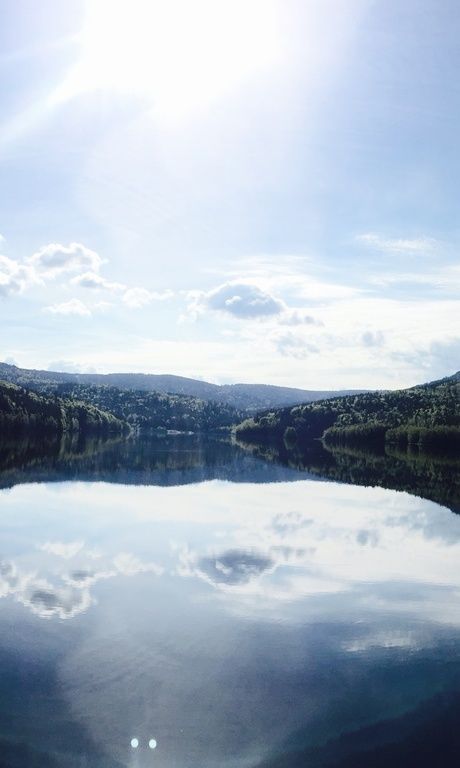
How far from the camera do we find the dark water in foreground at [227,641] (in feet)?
69.4

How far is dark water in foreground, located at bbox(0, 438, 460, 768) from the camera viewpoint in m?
21.1

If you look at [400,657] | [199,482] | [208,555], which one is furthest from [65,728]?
[199,482]

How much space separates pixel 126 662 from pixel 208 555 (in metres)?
22.9

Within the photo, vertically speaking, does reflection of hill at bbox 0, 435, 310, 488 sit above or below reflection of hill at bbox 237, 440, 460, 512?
below

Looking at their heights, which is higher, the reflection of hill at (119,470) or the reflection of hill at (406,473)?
the reflection of hill at (406,473)

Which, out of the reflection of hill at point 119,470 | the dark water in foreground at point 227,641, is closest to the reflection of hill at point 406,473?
the reflection of hill at point 119,470

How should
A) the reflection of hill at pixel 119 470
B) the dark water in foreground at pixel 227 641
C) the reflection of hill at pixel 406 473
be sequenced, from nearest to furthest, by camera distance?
1. the dark water in foreground at pixel 227 641
2. the reflection of hill at pixel 406 473
3. the reflection of hill at pixel 119 470

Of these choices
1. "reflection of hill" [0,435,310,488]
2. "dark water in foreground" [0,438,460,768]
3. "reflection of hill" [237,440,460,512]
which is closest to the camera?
"dark water in foreground" [0,438,460,768]

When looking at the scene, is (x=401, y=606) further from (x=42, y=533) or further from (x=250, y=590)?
(x=42, y=533)

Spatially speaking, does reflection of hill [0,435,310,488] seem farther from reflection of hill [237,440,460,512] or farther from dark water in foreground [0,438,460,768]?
dark water in foreground [0,438,460,768]

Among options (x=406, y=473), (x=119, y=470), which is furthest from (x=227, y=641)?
(x=406, y=473)

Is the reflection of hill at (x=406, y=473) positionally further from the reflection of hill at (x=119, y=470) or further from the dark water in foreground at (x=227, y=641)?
the dark water in foreground at (x=227, y=641)

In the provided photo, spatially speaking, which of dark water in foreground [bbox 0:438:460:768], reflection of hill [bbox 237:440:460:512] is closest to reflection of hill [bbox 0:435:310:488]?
reflection of hill [bbox 237:440:460:512]

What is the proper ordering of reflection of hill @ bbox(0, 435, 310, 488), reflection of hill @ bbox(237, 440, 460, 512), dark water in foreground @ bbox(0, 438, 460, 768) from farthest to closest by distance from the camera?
1. reflection of hill @ bbox(0, 435, 310, 488)
2. reflection of hill @ bbox(237, 440, 460, 512)
3. dark water in foreground @ bbox(0, 438, 460, 768)
